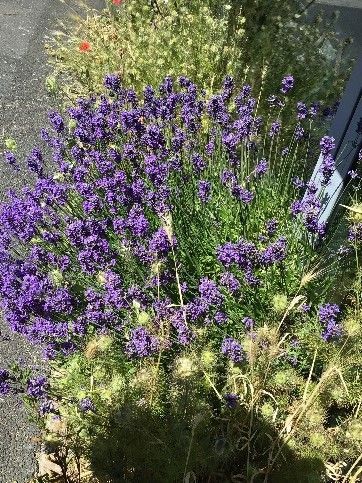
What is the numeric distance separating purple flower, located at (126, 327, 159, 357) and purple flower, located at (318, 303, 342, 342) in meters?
0.68

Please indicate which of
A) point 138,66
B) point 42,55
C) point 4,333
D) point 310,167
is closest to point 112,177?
point 4,333

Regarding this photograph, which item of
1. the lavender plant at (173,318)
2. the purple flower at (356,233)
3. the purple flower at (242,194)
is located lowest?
the lavender plant at (173,318)

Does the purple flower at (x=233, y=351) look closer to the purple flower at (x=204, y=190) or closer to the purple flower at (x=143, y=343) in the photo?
the purple flower at (x=143, y=343)

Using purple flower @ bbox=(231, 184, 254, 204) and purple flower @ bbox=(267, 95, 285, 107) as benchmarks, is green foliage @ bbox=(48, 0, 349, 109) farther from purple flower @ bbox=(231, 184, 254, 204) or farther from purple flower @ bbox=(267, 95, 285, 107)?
purple flower @ bbox=(231, 184, 254, 204)

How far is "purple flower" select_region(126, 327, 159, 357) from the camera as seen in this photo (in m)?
2.17

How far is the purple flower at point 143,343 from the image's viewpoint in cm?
217

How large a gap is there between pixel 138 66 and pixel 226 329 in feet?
8.97

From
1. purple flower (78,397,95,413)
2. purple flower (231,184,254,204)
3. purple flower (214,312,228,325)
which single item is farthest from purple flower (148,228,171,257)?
purple flower (78,397,95,413)

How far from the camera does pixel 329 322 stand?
7.66 ft

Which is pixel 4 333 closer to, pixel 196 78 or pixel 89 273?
pixel 89 273

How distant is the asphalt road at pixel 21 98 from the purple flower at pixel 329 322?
1361mm

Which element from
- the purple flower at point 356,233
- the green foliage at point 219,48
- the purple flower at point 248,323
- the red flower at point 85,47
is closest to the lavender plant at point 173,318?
the purple flower at point 248,323

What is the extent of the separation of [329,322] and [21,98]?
419 centimetres

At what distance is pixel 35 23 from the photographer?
6.79m
